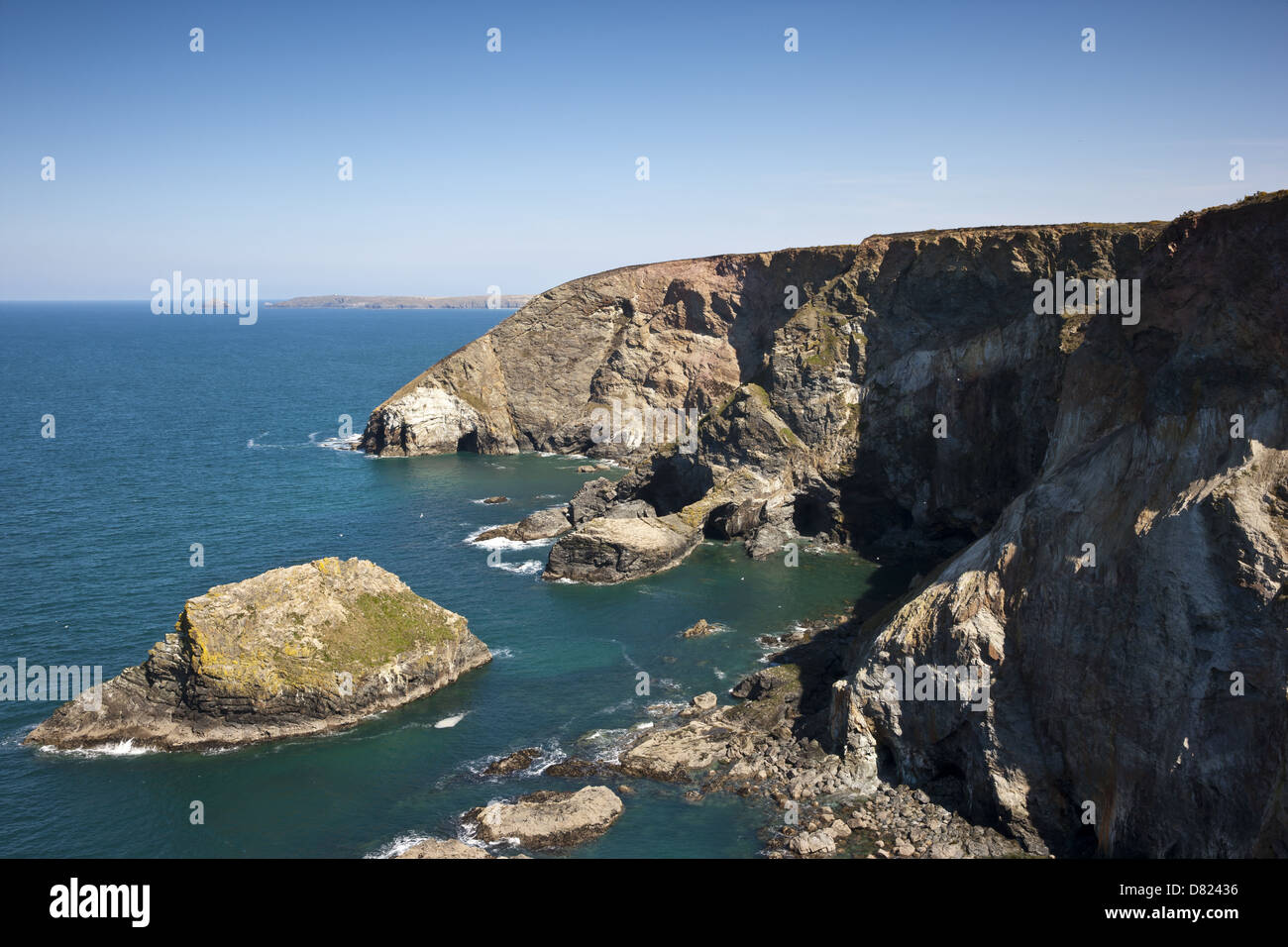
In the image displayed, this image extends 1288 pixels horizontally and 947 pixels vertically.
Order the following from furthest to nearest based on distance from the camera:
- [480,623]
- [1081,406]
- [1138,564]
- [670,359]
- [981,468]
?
[670,359] < [981,468] < [480,623] < [1081,406] < [1138,564]

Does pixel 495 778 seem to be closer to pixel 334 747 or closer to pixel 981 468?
pixel 334 747

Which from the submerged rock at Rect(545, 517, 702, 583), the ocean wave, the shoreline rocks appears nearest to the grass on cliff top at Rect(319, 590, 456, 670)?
the shoreline rocks

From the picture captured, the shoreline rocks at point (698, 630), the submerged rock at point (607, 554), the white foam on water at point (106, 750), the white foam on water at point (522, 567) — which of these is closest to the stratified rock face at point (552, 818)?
the white foam on water at point (106, 750)

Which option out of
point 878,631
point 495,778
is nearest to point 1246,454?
point 878,631

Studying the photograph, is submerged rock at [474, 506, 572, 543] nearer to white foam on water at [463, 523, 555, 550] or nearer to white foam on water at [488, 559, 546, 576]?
white foam on water at [463, 523, 555, 550]

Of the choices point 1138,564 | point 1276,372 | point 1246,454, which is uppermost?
point 1276,372

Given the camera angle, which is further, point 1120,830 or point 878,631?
point 878,631
